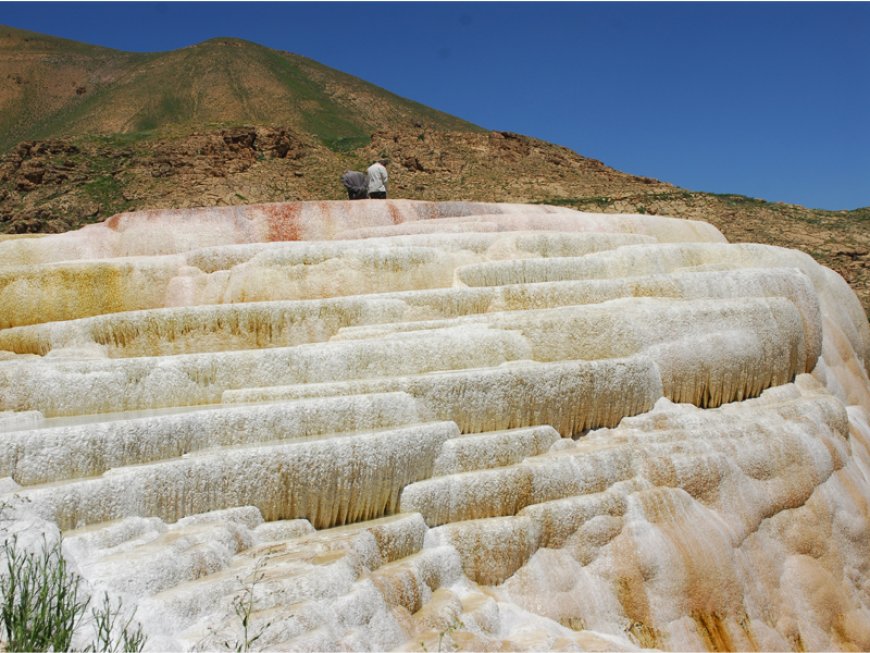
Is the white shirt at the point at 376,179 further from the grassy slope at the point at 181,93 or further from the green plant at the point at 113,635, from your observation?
the grassy slope at the point at 181,93

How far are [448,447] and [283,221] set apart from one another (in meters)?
8.85

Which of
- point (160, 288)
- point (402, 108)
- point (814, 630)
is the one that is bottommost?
point (814, 630)

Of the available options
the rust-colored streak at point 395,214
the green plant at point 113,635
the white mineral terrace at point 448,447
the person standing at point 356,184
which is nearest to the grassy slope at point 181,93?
the person standing at point 356,184

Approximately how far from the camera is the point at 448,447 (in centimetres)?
664

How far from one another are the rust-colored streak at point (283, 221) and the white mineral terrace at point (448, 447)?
2933mm

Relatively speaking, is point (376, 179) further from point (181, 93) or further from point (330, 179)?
point (181, 93)

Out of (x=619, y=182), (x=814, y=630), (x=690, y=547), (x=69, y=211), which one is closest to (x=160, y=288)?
(x=690, y=547)

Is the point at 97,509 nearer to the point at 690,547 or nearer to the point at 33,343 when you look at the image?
the point at 33,343

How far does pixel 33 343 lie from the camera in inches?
348

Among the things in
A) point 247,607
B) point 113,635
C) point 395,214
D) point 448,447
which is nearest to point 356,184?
point 395,214

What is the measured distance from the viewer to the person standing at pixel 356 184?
1662cm

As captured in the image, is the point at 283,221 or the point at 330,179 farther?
the point at 330,179

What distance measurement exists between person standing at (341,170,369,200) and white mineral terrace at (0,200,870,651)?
5.68m

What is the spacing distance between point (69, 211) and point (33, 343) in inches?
960
